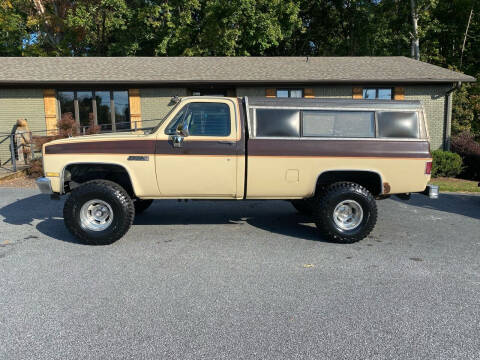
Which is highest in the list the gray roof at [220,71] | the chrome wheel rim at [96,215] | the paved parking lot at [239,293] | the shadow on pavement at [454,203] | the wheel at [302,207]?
the gray roof at [220,71]

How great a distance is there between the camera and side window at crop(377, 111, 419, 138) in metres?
5.11

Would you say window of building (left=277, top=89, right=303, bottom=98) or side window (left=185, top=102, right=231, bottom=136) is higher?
window of building (left=277, top=89, right=303, bottom=98)

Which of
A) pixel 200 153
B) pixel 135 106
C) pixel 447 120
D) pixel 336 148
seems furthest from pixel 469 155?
pixel 135 106

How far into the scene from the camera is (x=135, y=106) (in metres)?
15.0

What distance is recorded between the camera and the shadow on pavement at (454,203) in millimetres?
7199

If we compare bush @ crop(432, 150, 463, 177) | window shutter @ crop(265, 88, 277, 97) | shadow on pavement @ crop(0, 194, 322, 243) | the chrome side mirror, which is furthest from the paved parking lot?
window shutter @ crop(265, 88, 277, 97)

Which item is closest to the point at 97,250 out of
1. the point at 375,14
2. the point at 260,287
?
the point at 260,287

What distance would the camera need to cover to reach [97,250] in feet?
15.7

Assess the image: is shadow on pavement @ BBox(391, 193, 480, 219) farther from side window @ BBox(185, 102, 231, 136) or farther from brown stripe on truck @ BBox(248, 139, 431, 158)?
side window @ BBox(185, 102, 231, 136)

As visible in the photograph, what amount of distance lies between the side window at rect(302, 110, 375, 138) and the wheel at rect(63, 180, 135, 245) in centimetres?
284

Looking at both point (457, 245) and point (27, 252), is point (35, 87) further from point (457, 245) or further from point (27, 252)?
point (457, 245)

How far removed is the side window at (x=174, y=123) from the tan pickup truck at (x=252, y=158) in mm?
15

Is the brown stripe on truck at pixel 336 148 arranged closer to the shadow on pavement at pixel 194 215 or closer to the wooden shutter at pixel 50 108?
the shadow on pavement at pixel 194 215

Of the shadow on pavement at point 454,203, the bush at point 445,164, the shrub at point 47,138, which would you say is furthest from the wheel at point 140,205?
the bush at point 445,164
